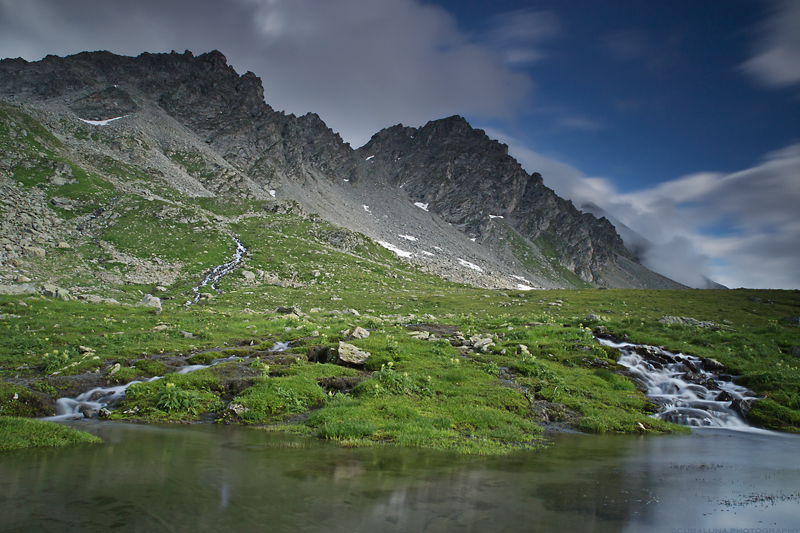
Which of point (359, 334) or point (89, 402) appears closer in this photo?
point (89, 402)

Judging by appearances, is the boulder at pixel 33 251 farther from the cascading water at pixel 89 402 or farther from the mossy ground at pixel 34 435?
the mossy ground at pixel 34 435

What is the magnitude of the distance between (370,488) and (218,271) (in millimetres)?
72527

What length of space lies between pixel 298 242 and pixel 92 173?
55.0 metres

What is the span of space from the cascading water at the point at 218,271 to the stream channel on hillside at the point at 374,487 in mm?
46347

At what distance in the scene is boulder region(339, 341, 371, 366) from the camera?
20984 mm

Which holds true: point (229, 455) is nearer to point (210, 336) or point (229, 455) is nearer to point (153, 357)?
point (153, 357)

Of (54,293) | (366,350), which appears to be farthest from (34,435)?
(54,293)

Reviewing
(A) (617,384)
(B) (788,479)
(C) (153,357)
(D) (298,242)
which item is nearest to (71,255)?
(D) (298,242)

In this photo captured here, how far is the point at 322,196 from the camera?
184 metres

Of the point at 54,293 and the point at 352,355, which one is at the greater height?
the point at 54,293

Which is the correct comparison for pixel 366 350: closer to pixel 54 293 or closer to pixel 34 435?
pixel 34 435

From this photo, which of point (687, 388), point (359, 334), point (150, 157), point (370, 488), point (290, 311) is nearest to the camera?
point (370, 488)

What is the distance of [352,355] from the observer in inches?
839

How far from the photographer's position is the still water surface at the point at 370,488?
294 inches
